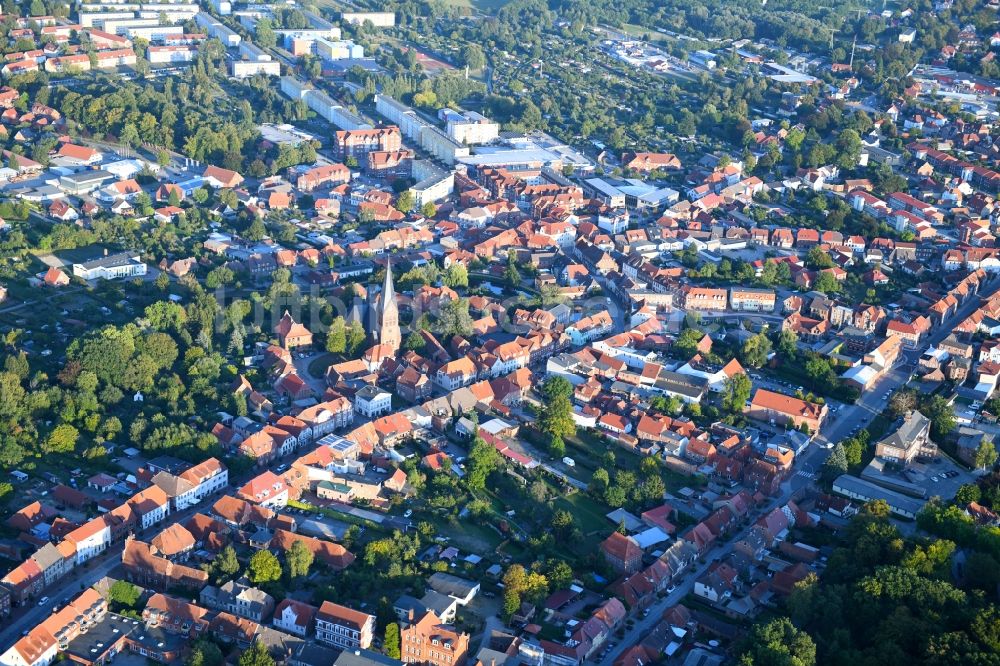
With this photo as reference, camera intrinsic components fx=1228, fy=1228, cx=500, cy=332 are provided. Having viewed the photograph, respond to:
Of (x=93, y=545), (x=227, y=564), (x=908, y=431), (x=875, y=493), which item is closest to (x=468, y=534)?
(x=227, y=564)

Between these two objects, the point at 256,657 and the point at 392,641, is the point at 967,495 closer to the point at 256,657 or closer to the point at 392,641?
the point at 392,641

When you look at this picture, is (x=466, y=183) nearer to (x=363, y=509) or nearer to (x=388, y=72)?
(x=388, y=72)

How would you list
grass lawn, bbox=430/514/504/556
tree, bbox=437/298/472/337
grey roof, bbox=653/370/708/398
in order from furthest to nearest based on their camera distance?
tree, bbox=437/298/472/337 < grey roof, bbox=653/370/708/398 < grass lawn, bbox=430/514/504/556

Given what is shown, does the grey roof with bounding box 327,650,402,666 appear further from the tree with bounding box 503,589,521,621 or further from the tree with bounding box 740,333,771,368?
the tree with bounding box 740,333,771,368


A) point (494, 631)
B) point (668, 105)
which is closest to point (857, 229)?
point (668, 105)

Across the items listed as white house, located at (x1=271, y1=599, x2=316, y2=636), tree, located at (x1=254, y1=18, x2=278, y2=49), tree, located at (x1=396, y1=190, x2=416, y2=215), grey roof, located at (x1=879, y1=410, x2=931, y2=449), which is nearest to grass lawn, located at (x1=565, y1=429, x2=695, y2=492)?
grey roof, located at (x1=879, y1=410, x2=931, y2=449)
